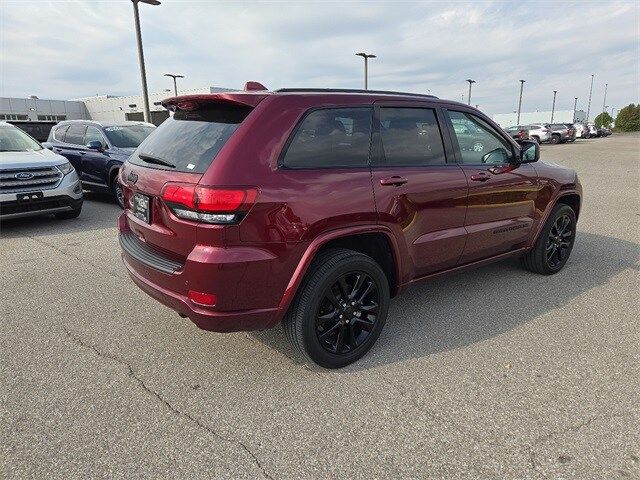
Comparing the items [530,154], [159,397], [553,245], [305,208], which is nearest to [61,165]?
[159,397]

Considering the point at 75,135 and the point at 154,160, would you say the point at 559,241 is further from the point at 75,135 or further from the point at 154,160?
the point at 75,135

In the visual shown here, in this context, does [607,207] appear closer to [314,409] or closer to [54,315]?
[314,409]

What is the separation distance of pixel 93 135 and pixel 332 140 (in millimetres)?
7993

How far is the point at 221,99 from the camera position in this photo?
2805 millimetres

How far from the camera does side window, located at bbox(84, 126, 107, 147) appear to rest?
8.86 metres

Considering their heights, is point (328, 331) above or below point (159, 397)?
above

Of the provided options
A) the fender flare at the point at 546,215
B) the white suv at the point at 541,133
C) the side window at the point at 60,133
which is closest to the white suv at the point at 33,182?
the side window at the point at 60,133

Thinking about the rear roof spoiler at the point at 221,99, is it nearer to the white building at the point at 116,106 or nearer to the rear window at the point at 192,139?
the rear window at the point at 192,139

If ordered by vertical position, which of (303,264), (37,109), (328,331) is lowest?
(328,331)

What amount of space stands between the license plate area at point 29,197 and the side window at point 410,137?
19.0 feet

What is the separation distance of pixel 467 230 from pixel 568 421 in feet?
5.37

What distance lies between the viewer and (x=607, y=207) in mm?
8445

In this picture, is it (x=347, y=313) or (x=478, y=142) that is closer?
(x=347, y=313)

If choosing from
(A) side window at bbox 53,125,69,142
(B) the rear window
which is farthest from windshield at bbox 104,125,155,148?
(B) the rear window
